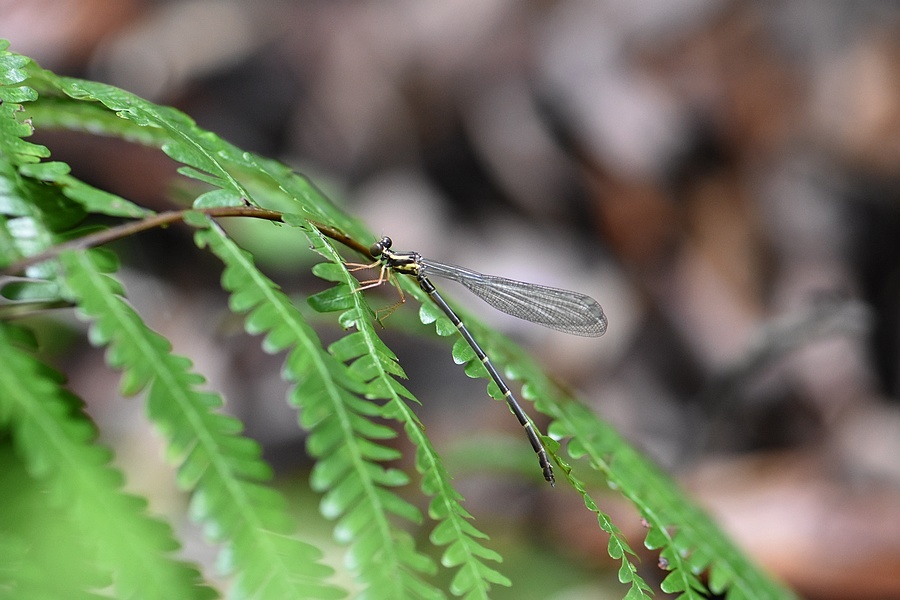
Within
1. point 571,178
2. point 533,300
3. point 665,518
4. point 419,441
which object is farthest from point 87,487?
point 571,178

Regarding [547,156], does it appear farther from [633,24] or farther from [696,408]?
[696,408]

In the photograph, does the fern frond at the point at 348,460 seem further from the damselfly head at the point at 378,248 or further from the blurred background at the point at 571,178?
the blurred background at the point at 571,178

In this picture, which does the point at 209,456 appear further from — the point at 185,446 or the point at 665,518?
the point at 665,518

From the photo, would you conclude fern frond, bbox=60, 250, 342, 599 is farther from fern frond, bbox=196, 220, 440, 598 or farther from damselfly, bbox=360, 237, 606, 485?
damselfly, bbox=360, 237, 606, 485

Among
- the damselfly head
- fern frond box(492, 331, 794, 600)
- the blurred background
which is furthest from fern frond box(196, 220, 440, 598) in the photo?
the blurred background

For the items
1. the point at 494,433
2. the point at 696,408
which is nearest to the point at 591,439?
the point at 494,433

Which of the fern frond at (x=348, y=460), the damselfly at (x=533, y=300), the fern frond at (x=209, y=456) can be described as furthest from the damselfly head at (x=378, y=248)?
the fern frond at (x=209, y=456)
